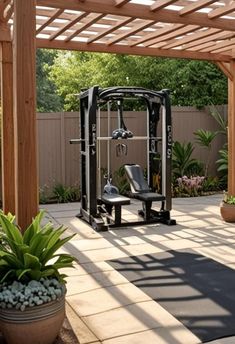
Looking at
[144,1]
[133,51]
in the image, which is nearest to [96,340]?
[144,1]

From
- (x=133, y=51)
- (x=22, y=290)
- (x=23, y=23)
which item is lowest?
(x=22, y=290)

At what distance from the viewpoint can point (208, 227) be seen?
19.8 feet

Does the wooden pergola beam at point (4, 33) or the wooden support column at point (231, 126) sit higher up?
the wooden pergola beam at point (4, 33)

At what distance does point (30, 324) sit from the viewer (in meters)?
2.49

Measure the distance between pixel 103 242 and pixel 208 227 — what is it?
1.62 meters

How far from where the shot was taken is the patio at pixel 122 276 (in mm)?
2871

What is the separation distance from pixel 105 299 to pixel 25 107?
5.38ft

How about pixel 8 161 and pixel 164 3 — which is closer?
pixel 164 3

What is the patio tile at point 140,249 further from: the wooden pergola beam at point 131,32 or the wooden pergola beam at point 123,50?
the wooden pergola beam at point 123,50

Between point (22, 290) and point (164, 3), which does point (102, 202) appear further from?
point (22, 290)

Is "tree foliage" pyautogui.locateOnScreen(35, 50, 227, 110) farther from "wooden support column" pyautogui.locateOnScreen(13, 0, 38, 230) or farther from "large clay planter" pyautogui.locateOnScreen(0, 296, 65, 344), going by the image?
"large clay planter" pyautogui.locateOnScreen(0, 296, 65, 344)

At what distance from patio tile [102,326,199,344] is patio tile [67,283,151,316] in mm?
479

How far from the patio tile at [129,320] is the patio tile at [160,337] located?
0.06 m

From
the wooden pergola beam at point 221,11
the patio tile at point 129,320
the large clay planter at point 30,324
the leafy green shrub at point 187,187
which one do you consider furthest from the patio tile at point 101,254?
the leafy green shrub at point 187,187
